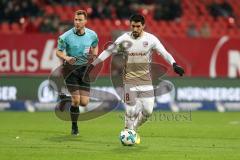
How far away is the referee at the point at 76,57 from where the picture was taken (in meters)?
15.3

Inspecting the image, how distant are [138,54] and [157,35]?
11.3m

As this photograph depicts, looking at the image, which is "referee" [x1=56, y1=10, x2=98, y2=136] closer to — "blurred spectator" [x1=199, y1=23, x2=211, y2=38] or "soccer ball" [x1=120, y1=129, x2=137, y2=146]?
"soccer ball" [x1=120, y1=129, x2=137, y2=146]

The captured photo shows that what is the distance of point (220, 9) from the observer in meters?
28.0

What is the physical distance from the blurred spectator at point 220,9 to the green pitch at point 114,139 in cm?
781

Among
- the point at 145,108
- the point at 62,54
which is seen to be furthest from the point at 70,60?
the point at 145,108

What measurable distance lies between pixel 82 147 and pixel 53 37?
11.6 metres

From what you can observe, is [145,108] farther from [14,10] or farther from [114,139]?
[14,10]

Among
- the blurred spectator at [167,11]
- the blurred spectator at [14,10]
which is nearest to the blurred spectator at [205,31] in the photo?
the blurred spectator at [167,11]

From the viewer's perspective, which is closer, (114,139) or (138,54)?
(138,54)

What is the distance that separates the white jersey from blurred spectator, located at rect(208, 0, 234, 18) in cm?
1484

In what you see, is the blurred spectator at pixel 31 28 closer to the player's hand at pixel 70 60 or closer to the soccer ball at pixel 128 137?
the player's hand at pixel 70 60

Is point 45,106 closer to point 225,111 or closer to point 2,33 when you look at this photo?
point 2,33

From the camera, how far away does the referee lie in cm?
1528

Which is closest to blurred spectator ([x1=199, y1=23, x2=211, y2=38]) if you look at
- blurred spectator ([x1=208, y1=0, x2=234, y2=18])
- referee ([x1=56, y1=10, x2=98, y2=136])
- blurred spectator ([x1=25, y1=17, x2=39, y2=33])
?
blurred spectator ([x1=208, y1=0, x2=234, y2=18])
